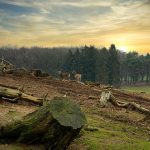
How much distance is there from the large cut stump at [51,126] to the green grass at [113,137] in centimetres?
167

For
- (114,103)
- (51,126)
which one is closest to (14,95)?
(114,103)

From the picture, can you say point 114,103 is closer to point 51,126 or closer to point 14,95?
point 14,95

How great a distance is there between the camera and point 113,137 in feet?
49.7

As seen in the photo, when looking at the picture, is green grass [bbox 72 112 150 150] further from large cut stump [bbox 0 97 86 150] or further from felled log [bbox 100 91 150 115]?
felled log [bbox 100 91 150 115]

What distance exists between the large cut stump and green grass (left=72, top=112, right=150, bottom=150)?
167cm

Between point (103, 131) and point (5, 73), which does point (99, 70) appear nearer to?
point (5, 73)

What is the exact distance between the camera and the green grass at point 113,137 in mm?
13742

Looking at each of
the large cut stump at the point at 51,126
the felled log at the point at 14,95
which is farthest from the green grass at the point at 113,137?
the felled log at the point at 14,95

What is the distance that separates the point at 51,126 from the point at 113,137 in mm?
4036

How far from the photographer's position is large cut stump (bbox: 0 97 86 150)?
38.7ft

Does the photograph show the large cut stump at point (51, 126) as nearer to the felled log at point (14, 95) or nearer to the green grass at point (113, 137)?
the green grass at point (113, 137)

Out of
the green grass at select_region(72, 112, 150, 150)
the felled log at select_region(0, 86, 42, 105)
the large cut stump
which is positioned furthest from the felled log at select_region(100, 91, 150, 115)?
the large cut stump

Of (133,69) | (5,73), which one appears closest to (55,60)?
(133,69)

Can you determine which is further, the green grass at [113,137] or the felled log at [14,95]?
the felled log at [14,95]
